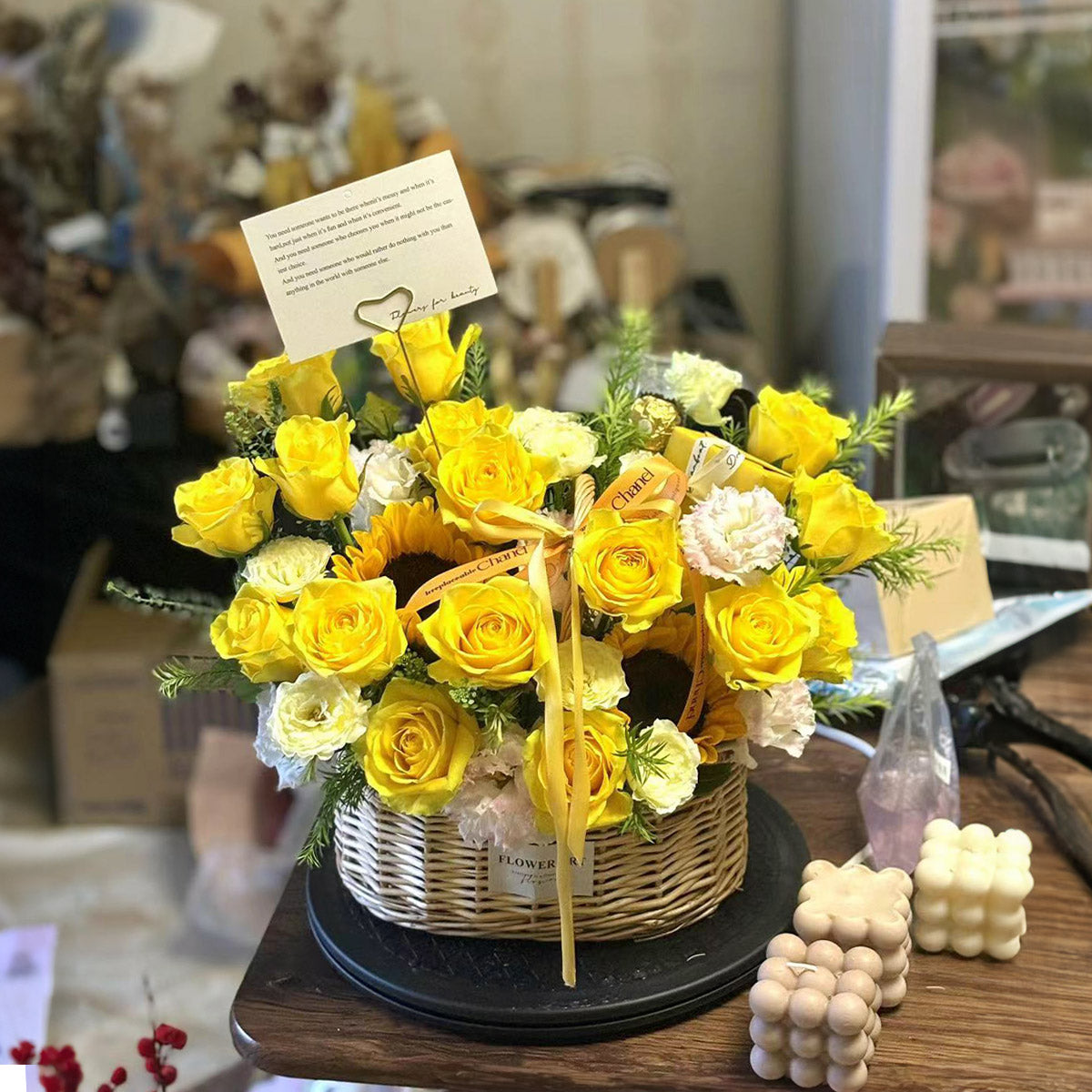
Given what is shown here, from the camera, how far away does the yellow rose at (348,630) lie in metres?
0.75

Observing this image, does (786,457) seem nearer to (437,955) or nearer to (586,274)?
(437,955)

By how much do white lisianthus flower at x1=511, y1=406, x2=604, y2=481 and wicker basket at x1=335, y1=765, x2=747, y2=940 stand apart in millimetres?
217

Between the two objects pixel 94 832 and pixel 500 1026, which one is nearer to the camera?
pixel 500 1026

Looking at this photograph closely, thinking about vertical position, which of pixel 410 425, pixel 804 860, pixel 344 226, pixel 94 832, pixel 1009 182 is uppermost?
pixel 344 226

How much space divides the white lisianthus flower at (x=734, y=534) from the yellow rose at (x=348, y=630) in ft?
0.58

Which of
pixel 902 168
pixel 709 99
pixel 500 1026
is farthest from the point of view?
pixel 709 99

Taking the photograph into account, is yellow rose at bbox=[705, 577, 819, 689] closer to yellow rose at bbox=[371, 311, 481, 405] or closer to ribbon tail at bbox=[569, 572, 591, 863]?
ribbon tail at bbox=[569, 572, 591, 863]

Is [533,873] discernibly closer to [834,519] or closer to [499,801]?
[499,801]

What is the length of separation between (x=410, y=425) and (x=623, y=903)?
0.36 metres

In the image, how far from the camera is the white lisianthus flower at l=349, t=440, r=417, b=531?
2.75 feet

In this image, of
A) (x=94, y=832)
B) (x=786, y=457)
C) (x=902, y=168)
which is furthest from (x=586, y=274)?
(x=786, y=457)

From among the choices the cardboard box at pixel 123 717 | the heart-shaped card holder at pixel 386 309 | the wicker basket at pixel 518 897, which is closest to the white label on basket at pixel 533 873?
the wicker basket at pixel 518 897

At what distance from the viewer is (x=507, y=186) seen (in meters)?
2.35

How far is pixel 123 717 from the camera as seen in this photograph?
7.27 ft
